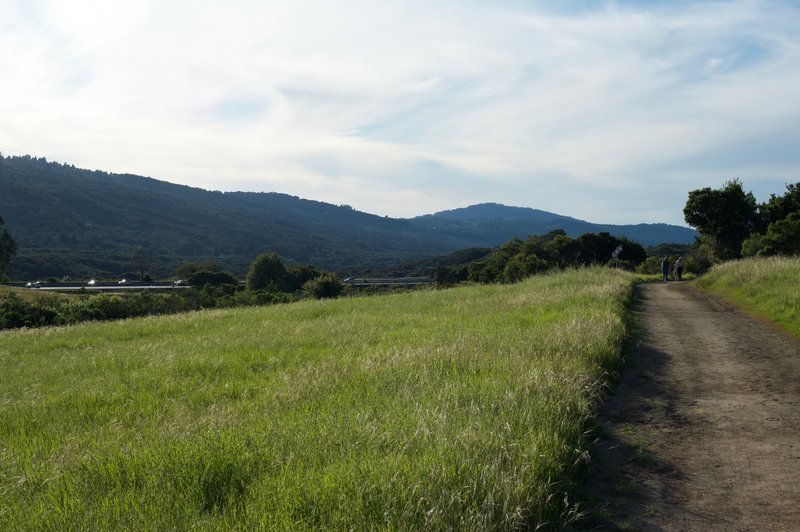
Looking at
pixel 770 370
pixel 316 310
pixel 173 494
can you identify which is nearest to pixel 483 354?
pixel 770 370

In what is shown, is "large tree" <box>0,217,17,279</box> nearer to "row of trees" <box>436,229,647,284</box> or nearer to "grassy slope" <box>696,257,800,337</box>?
"row of trees" <box>436,229,647,284</box>

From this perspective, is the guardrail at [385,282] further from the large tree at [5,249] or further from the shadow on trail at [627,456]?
the shadow on trail at [627,456]

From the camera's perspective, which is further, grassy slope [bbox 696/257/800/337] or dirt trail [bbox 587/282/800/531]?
grassy slope [bbox 696/257/800/337]

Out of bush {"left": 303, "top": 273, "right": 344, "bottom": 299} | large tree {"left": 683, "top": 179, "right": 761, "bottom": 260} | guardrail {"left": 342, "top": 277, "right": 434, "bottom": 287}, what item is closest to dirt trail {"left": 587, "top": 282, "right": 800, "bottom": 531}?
large tree {"left": 683, "top": 179, "right": 761, "bottom": 260}

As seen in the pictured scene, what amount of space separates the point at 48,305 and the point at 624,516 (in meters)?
41.0

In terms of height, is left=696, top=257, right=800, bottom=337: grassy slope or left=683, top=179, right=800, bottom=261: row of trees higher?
left=683, top=179, right=800, bottom=261: row of trees

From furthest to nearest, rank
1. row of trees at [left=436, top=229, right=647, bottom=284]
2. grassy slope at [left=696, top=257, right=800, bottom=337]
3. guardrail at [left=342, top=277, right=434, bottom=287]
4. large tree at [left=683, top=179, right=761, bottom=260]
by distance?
1. guardrail at [left=342, top=277, right=434, bottom=287]
2. row of trees at [left=436, top=229, right=647, bottom=284]
3. large tree at [left=683, top=179, right=761, bottom=260]
4. grassy slope at [left=696, top=257, right=800, bottom=337]

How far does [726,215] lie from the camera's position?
43281 mm

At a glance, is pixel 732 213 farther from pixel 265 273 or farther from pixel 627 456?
pixel 265 273

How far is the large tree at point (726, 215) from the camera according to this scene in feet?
142

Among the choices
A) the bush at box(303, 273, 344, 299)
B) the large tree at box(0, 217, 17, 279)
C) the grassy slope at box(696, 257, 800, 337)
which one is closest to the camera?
the grassy slope at box(696, 257, 800, 337)

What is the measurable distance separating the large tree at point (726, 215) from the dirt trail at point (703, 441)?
36405 millimetres

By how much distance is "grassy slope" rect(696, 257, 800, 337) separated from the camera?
1333 centimetres

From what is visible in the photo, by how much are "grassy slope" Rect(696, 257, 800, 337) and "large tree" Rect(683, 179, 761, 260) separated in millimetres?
21098
